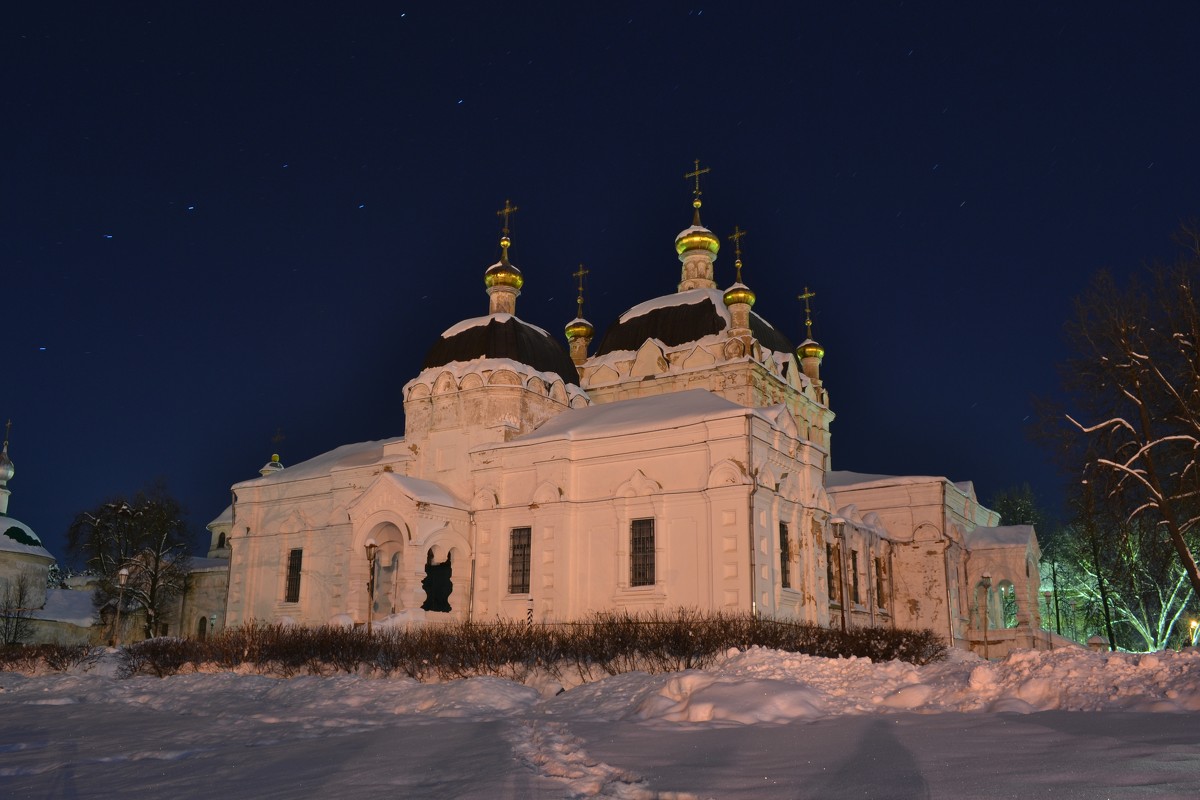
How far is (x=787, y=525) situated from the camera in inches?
904

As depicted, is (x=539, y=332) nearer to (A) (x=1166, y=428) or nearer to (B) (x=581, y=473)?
(B) (x=581, y=473)

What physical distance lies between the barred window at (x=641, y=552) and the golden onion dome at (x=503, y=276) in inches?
448

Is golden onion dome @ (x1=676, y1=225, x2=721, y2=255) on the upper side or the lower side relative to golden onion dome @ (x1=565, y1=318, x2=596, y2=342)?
upper

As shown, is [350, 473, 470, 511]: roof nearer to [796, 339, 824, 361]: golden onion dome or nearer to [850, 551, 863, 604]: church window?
[850, 551, 863, 604]: church window

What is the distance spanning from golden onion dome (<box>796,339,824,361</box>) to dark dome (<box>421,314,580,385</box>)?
41.4ft

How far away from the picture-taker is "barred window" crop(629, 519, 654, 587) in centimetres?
2211

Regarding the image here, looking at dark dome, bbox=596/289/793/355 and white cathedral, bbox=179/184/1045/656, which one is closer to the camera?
white cathedral, bbox=179/184/1045/656

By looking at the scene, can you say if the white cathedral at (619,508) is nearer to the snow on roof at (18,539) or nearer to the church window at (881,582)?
the church window at (881,582)

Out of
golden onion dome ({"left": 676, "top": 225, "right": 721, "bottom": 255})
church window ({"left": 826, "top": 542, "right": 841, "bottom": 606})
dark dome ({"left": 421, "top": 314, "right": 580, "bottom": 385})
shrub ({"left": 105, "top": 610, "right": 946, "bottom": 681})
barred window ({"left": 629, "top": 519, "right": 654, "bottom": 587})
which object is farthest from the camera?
golden onion dome ({"left": 676, "top": 225, "right": 721, "bottom": 255})

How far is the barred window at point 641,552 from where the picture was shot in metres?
22.1

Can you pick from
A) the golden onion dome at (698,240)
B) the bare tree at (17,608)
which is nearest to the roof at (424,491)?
the golden onion dome at (698,240)

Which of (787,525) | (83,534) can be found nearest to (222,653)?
(787,525)

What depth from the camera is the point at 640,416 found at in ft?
78.1

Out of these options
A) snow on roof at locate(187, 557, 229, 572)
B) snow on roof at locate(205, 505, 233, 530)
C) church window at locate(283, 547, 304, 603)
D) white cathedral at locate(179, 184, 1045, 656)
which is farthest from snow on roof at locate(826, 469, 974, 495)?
snow on roof at locate(205, 505, 233, 530)
